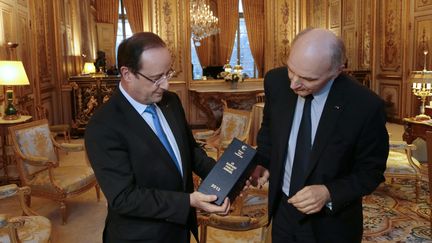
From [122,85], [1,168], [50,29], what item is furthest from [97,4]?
[122,85]

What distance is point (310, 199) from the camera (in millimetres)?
1410

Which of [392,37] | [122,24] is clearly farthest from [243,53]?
[392,37]

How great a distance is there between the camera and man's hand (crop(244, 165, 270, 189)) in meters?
1.77

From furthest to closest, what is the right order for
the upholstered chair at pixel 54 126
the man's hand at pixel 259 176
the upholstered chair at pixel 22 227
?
the upholstered chair at pixel 54 126
the upholstered chair at pixel 22 227
the man's hand at pixel 259 176

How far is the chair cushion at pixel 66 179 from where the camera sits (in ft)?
12.2

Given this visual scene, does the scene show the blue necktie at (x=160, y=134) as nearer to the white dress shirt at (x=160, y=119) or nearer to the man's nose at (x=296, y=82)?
the white dress shirt at (x=160, y=119)

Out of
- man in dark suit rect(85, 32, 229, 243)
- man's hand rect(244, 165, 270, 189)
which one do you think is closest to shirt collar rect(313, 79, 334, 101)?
man's hand rect(244, 165, 270, 189)

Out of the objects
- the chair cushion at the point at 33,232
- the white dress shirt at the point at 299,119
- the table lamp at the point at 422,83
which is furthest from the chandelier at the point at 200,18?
the white dress shirt at the point at 299,119

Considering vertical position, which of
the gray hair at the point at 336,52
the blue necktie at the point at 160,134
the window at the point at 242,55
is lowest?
the blue necktie at the point at 160,134

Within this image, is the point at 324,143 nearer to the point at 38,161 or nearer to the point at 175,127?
the point at 175,127

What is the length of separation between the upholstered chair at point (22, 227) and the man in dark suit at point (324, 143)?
1.52m

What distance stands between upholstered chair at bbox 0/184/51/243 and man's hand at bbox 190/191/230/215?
1316mm

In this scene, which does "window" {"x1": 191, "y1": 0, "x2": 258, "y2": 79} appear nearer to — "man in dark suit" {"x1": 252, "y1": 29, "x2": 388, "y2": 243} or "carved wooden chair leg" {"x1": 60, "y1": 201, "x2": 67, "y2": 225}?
"carved wooden chair leg" {"x1": 60, "y1": 201, "x2": 67, "y2": 225}

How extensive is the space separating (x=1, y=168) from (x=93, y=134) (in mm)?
4509
